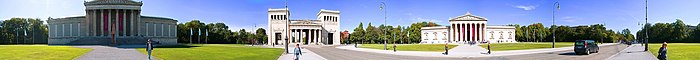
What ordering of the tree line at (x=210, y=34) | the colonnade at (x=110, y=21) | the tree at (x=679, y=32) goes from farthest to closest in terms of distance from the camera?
the tree line at (x=210, y=34) < the colonnade at (x=110, y=21) < the tree at (x=679, y=32)

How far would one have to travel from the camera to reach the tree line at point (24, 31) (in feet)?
240

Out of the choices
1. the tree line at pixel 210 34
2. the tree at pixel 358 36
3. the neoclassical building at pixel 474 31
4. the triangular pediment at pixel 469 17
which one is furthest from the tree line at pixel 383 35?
the tree line at pixel 210 34

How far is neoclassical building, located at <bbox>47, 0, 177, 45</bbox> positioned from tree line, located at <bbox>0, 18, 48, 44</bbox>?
593 centimetres

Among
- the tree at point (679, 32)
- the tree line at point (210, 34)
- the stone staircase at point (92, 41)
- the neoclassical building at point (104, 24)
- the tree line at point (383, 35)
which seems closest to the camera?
the tree at point (679, 32)

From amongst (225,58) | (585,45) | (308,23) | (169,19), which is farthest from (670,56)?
(308,23)

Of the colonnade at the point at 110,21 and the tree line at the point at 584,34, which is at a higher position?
the colonnade at the point at 110,21

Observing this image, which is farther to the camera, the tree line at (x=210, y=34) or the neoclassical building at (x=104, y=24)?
the tree line at (x=210, y=34)

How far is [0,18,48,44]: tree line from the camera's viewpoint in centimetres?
7325

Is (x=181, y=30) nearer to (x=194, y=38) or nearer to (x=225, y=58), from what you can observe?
(x=194, y=38)

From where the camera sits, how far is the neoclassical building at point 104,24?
221ft

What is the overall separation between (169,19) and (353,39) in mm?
37922

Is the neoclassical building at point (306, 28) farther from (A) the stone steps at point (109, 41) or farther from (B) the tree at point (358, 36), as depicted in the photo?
(A) the stone steps at point (109, 41)

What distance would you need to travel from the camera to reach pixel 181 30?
3533 inches

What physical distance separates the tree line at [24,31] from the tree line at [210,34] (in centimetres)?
1971
